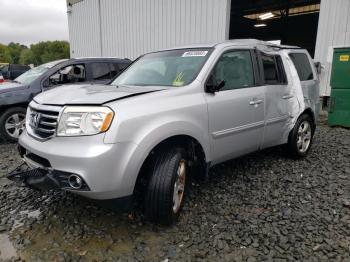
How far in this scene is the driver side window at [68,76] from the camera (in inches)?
237

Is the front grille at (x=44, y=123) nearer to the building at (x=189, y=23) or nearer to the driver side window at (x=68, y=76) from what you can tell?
the driver side window at (x=68, y=76)

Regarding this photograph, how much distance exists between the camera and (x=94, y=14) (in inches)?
572

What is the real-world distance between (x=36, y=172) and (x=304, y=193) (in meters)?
2.85

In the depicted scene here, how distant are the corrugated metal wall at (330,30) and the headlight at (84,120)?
6816 millimetres

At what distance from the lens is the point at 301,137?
4.70 metres

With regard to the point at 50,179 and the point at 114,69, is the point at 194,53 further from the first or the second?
the point at 114,69

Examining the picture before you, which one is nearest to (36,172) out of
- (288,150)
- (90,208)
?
(90,208)

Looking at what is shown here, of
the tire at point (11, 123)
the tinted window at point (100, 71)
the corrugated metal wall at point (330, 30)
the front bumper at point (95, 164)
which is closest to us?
the front bumper at point (95, 164)

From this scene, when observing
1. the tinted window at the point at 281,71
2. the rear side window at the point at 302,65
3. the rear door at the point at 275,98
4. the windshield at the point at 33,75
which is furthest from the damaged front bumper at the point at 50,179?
the windshield at the point at 33,75

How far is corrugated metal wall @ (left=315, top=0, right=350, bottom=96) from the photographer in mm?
7262

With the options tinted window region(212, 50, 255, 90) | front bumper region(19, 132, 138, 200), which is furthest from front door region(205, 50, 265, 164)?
front bumper region(19, 132, 138, 200)

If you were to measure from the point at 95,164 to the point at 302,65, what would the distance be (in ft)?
12.4

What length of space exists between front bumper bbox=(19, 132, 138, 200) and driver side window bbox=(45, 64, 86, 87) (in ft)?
12.6

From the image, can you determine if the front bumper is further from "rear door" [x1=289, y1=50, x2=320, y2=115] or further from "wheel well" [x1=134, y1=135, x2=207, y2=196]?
"rear door" [x1=289, y1=50, x2=320, y2=115]
